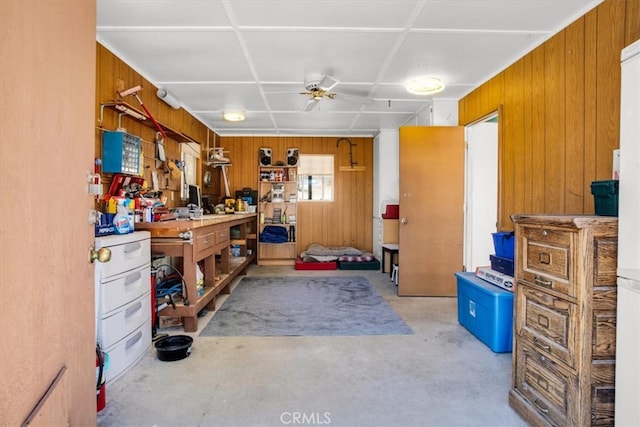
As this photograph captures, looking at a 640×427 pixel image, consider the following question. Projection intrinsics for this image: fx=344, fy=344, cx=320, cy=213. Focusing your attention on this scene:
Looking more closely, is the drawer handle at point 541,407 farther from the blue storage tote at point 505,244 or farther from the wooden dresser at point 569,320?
the blue storage tote at point 505,244

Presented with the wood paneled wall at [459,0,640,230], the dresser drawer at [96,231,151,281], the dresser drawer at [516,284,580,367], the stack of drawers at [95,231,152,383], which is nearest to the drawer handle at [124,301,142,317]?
the stack of drawers at [95,231,152,383]

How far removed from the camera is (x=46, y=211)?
3.03 ft

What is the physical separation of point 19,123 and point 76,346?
2.49ft

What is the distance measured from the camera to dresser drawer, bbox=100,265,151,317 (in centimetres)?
200

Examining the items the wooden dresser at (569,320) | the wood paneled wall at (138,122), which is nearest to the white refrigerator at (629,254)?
the wooden dresser at (569,320)

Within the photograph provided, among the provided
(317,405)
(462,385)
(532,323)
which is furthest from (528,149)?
(317,405)

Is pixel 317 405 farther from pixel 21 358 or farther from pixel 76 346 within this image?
pixel 21 358

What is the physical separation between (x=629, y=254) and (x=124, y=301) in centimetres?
259

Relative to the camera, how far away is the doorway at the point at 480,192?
4141 millimetres

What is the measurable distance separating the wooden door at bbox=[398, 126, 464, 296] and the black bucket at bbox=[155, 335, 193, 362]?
2510 mm

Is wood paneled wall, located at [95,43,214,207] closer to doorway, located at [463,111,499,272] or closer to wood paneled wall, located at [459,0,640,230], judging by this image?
wood paneled wall, located at [459,0,640,230]

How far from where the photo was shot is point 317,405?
1.85 m

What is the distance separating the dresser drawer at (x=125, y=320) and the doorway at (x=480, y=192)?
3432mm

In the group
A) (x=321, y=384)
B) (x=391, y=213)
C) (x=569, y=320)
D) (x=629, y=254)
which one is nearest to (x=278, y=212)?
(x=391, y=213)
